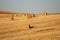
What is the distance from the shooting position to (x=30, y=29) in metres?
0.75

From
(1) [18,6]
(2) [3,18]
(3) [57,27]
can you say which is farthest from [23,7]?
(3) [57,27]

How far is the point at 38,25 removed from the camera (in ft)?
2.54

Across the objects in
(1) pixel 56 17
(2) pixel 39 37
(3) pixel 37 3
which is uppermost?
(3) pixel 37 3

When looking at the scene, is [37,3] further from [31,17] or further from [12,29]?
[12,29]

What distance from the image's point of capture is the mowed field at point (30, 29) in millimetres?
707

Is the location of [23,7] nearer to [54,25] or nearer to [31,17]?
[31,17]

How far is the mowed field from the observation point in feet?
2.32

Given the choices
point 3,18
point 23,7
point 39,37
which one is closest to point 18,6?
point 23,7

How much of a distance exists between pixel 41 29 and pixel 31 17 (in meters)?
0.11

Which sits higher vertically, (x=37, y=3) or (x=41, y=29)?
(x=37, y=3)

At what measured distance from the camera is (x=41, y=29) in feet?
2.52

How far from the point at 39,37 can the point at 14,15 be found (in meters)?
0.23

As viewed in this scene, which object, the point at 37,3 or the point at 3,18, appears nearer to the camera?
the point at 3,18

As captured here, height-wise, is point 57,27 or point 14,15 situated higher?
point 14,15
